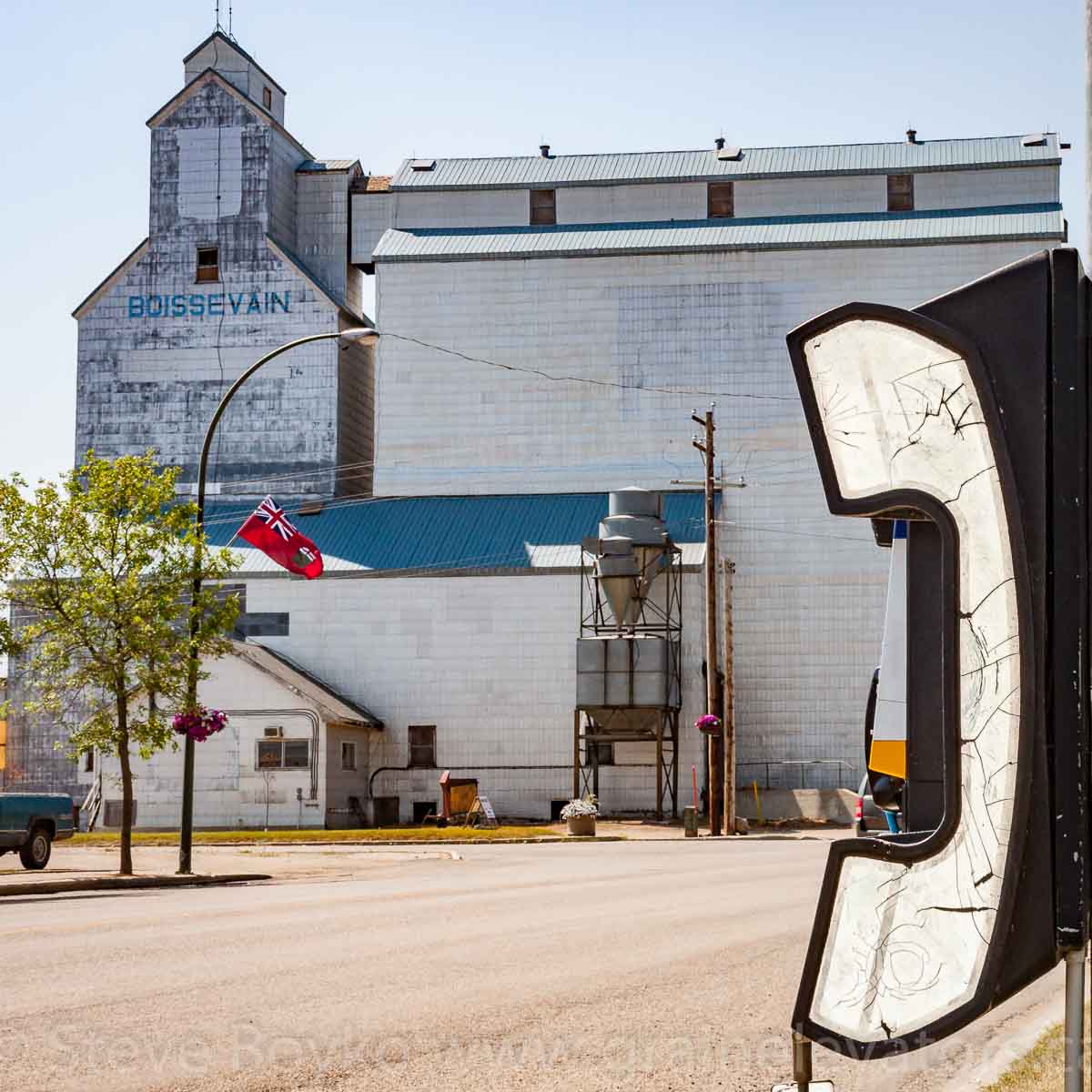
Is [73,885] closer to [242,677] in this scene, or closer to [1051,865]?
[1051,865]

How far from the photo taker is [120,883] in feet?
76.0

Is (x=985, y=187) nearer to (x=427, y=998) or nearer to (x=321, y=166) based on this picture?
(x=321, y=166)

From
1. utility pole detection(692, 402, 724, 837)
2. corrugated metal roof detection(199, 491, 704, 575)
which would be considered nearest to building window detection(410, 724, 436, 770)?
corrugated metal roof detection(199, 491, 704, 575)

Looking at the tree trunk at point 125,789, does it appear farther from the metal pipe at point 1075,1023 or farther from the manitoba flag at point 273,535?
the metal pipe at point 1075,1023

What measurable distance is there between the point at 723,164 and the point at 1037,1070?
55.2 m

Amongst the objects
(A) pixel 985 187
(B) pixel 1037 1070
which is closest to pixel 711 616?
(A) pixel 985 187

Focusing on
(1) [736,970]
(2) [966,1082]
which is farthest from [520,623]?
(2) [966,1082]

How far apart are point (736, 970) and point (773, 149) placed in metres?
52.4

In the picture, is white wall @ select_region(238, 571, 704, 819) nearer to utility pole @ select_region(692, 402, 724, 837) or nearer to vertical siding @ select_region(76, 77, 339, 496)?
utility pole @ select_region(692, 402, 724, 837)

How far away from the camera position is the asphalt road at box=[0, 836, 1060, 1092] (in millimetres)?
7297

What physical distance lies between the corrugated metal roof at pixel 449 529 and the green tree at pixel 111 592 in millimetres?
24931

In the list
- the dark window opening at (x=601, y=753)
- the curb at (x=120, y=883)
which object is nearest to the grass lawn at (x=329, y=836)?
the dark window opening at (x=601, y=753)

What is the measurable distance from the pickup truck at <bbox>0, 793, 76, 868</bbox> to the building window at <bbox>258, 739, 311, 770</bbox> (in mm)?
20346

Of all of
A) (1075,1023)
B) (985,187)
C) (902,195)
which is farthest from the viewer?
(902,195)
